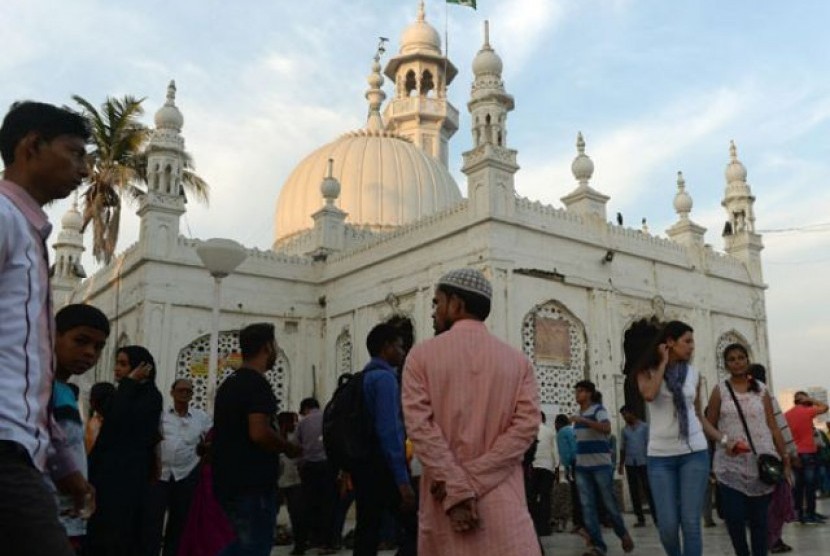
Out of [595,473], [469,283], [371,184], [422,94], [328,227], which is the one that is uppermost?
[422,94]

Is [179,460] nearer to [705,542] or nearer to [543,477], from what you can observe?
[543,477]

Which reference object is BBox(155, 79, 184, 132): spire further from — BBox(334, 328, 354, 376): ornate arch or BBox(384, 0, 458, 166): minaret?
BBox(384, 0, 458, 166): minaret

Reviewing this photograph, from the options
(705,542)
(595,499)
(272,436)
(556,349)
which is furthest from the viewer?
(556,349)

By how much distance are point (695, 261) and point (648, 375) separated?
1501cm

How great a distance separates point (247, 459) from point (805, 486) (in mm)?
8680

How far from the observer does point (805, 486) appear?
33.2 ft

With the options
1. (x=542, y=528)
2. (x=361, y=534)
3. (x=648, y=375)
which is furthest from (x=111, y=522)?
(x=542, y=528)

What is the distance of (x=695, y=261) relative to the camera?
19.2 m

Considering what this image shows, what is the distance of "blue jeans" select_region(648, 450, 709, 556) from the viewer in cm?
482

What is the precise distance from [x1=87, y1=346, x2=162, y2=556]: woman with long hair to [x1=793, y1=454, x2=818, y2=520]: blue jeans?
8.31m

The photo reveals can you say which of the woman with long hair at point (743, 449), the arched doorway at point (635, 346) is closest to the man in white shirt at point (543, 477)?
the woman with long hair at point (743, 449)

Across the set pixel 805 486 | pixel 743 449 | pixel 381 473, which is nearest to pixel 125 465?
pixel 381 473

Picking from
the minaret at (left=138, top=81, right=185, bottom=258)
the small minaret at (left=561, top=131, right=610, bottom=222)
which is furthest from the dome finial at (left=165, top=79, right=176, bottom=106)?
the small minaret at (left=561, top=131, right=610, bottom=222)

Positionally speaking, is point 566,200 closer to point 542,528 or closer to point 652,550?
point 542,528
